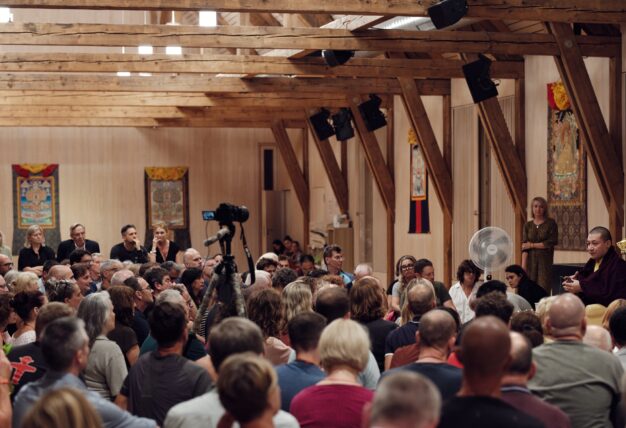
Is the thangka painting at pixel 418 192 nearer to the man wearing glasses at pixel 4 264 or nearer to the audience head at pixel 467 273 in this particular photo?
the audience head at pixel 467 273

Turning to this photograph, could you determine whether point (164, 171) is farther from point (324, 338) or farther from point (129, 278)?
point (324, 338)

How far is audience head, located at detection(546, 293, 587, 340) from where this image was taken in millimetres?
4121

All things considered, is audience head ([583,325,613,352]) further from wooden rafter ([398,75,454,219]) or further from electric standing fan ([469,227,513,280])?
wooden rafter ([398,75,454,219])

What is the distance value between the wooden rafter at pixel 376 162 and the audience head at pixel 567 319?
39.9 ft

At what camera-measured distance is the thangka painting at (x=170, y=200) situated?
21391 millimetres

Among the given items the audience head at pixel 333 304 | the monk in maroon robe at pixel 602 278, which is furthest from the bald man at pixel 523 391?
the monk in maroon robe at pixel 602 278

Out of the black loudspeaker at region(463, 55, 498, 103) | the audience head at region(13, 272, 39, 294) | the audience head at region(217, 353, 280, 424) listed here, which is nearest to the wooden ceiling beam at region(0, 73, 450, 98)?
the black loudspeaker at region(463, 55, 498, 103)

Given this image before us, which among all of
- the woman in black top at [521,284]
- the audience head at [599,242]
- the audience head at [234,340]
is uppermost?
the audience head at [599,242]

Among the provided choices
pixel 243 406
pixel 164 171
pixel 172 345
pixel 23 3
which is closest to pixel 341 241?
Result: pixel 164 171

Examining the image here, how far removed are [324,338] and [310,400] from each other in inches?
10.6

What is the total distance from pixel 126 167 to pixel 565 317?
17.9m

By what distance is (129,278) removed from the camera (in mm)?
7223

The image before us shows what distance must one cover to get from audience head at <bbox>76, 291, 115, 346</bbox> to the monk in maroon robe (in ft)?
15.9

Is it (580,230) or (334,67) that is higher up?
(334,67)
